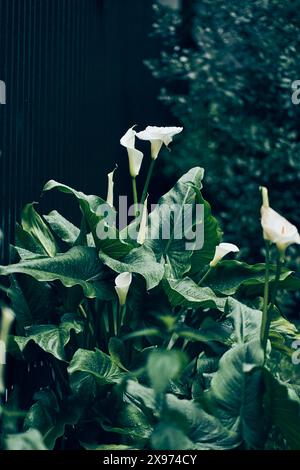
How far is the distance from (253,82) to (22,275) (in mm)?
1998

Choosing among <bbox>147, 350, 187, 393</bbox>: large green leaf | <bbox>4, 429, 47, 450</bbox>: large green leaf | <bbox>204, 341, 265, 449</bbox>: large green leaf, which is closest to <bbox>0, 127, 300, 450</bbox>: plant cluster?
<bbox>204, 341, 265, 449</bbox>: large green leaf

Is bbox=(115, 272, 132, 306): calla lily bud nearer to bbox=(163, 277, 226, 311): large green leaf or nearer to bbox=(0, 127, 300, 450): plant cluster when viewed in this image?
bbox=(0, 127, 300, 450): plant cluster

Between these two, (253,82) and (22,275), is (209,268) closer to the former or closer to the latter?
(22,275)

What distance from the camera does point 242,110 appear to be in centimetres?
372

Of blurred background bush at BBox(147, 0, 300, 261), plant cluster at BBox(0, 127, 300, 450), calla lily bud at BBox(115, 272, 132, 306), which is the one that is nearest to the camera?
plant cluster at BBox(0, 127, 300, 450)

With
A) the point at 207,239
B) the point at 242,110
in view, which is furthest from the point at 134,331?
the point at 242,110

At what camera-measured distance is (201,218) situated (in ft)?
7.08

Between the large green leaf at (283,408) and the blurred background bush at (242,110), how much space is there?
189cm

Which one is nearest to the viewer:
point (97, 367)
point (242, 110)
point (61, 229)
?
point (97, 367)

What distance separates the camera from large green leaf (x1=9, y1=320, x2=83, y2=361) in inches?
74.2

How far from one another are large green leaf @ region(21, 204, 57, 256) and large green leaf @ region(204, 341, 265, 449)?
0.67 m

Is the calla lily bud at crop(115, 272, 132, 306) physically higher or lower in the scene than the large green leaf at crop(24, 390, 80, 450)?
higher

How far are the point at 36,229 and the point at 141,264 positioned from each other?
0.32 metres

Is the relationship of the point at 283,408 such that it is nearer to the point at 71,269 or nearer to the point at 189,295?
the point at 189,295
